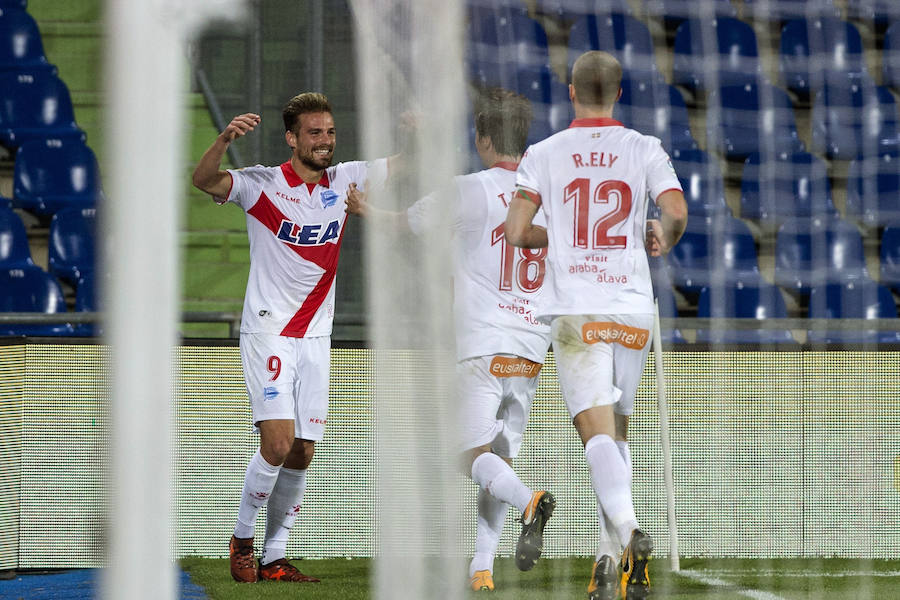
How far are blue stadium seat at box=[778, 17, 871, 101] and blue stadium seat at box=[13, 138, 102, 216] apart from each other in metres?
4.38

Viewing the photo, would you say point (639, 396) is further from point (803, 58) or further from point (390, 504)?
point (803, 58)

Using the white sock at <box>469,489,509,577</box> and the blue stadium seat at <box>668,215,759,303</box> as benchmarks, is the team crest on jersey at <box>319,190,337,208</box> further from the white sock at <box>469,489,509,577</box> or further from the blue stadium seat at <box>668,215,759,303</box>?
the blue stadium seat at <box>668,215,759,303</box>

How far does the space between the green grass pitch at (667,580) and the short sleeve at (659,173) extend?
1.57 m

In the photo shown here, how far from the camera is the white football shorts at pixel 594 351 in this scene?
Result: 4.19 m

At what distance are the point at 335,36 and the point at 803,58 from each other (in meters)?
3.39

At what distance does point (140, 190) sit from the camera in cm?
288

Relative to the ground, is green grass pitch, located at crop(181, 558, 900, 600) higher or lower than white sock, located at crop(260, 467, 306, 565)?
lower

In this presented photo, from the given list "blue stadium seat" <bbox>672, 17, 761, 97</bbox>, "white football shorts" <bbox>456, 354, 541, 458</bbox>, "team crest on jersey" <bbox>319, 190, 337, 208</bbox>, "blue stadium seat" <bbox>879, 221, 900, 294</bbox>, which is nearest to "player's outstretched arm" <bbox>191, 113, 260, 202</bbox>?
"team crest on jersey" <bbox>319, 190, 337, 208</bbox>

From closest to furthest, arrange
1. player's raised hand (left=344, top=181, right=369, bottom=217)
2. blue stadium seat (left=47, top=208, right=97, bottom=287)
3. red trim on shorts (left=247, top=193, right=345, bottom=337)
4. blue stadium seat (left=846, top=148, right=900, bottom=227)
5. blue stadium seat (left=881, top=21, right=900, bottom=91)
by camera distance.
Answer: player's raised hand (left=344, top=181, right=369, bottom=217), red trim on shorts (left=247, top=193, right=345, bottom=337), blue stadium seat (left=846, top=148, right=900, bottom=227), blue stadium seat (left=47, top=208, right=97, bottom=287), blue stadium seat (left=881, top=21, right=900, bottom=91)

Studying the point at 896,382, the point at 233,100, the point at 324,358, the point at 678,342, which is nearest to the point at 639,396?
the point at 678,342

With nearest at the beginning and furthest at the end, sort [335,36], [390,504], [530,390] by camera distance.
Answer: [390,504]
[530,390]
[335,36]

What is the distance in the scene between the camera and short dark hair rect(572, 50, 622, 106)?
434 cm

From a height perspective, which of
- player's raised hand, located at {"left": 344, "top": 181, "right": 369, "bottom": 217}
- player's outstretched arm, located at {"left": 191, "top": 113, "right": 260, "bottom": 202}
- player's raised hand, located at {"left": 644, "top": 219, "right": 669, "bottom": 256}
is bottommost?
player's raised hand, located at {"left": 644, "top": 219, "right": 669, "bottom": 256}

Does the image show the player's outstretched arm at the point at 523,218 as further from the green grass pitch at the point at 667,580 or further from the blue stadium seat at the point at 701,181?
the blue stadium seat at the point at 701,181
